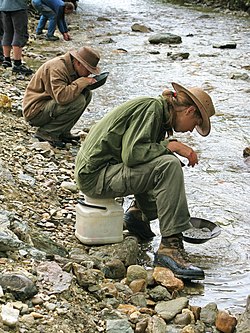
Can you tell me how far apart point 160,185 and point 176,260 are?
521 mm

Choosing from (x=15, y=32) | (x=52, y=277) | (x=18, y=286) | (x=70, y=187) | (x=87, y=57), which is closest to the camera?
(x=18, y=286)

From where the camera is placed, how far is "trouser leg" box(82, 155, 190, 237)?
178 inches

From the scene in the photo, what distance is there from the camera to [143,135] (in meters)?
4.46

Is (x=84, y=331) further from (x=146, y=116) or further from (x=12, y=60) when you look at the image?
(x=12, y=60)

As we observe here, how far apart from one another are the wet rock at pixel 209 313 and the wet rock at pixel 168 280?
1.04 ft

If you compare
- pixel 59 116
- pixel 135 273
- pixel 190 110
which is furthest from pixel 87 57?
pixel 135 273

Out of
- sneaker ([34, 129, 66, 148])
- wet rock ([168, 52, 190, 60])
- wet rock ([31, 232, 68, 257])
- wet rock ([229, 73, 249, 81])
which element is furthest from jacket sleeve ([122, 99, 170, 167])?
wet rock ([168, 52, 190, 60])

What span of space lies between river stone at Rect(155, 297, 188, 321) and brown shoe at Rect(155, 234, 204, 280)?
0.40 meters

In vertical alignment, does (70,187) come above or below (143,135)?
below

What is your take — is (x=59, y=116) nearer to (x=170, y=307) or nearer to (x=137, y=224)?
Result: (x=137, y=224)

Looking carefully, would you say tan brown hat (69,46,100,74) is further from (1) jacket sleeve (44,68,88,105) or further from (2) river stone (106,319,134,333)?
(2) river stone (106,319,134,333)

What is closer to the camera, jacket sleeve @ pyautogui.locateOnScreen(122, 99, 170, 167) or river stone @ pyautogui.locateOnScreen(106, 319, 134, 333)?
river stone @ pyautogui.locateOnScreen(106, 319, 134, 333)

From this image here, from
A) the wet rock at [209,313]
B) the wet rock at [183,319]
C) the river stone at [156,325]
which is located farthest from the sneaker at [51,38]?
the river stone at [156,325]

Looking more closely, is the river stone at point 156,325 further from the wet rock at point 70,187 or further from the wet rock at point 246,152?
the wet rock at point 246,152
